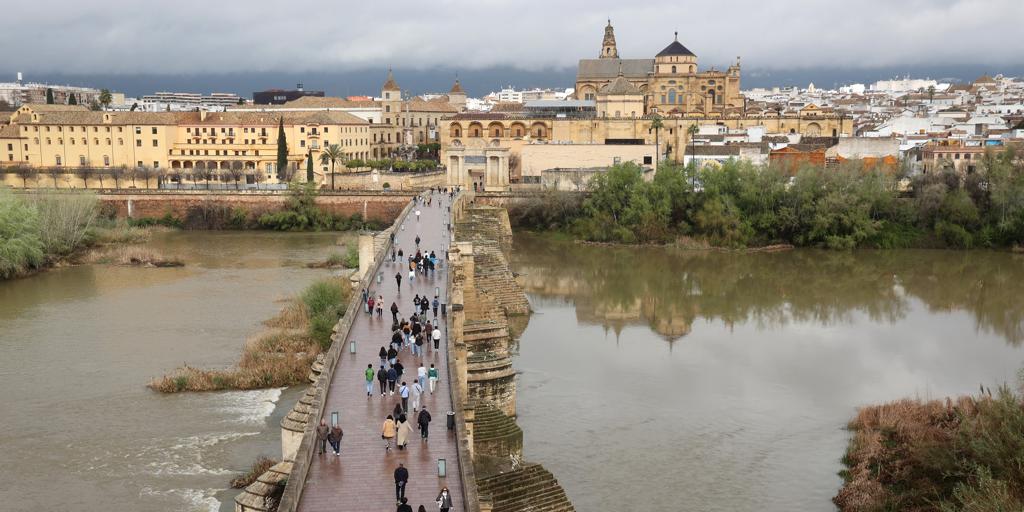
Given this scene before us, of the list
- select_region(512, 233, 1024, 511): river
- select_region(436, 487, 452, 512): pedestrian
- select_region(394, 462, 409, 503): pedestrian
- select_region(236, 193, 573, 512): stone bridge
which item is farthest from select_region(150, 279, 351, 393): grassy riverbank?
select_region(436, 487, 452, 512): pedestrian

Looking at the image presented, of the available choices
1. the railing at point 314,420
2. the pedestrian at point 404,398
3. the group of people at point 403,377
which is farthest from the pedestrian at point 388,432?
the pedestrian at point 404,398

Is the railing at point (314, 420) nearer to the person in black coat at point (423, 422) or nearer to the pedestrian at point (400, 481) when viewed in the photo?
the pedestrian at point (400, 481)

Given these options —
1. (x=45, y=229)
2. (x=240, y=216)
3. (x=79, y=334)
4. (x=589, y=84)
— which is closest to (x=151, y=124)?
(x=240, y=216)

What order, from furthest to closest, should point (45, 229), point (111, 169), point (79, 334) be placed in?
point (111, 169) < point (45, 229) < point (79, 334)

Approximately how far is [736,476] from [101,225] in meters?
41.1

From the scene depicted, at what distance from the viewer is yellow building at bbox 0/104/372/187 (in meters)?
66.0

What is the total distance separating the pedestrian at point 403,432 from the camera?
43.8 ft

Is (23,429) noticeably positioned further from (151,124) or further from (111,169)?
(151,124)

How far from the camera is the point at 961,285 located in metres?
37.5

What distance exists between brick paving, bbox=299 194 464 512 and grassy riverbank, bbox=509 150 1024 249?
1155 inches

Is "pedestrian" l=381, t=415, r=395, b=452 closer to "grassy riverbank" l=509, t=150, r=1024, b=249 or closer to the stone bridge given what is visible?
the stone bridge

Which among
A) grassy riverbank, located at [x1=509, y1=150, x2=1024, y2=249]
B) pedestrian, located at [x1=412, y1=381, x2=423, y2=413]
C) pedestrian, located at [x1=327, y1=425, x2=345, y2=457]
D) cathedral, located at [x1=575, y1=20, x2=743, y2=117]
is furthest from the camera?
cathedral, located at [x1=575, y1=20, x2=743, y2=117]

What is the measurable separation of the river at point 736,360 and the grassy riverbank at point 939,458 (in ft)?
2.02

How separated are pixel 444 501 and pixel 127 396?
13774 mm
